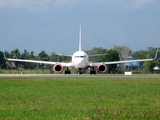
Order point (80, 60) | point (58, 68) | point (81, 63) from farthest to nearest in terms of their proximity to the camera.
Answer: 1. point (58, 68)
2. point (81, 63)
3. point (80, 60)

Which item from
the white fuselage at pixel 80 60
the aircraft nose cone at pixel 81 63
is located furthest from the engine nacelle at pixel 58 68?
the aircraft nose cone at pixel 81 63

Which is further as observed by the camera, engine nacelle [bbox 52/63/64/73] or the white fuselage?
engine nacelle [bbox 52/63/64/73]

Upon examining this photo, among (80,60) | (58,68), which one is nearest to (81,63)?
(80,60)

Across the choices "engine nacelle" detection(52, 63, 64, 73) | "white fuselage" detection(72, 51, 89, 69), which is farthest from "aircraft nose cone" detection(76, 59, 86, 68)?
"engine nacelle" detection(52, 63, 64, 73)

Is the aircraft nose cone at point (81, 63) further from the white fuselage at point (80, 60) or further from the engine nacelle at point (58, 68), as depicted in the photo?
the engine nacelle at point (58, 68)

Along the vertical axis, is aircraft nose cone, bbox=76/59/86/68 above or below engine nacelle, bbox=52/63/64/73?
above

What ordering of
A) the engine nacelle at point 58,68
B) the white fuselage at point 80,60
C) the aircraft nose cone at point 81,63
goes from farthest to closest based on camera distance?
1. the engine nacelle at point 58,68
2. the white fuselage at point 80,60
3. the aircraft nose cone at point 81,63

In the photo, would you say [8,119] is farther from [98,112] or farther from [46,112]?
[98,112]

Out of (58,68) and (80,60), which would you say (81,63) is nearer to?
(80,60)

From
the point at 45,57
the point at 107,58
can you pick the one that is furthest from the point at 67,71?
the point at 45,57

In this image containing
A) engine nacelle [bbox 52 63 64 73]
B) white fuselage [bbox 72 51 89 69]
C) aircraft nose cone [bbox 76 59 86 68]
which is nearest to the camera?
aircraft nose cone [bbox 76 59 86 68]

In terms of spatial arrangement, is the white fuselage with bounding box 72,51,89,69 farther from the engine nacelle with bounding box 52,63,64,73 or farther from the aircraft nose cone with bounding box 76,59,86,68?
the engine nacelle with bounding box 52,63,64,73

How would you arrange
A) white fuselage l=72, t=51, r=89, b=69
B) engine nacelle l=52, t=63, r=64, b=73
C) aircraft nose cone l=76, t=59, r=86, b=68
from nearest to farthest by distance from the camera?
aircraft nose cone l=76, t=59, r=86, b=68 < white fuselage l=72, t=51, r=89, b=69 < engine nacelle l=52, t=63, r=64, b=73

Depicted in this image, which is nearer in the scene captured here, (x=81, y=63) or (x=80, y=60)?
(x=80, y=60)
